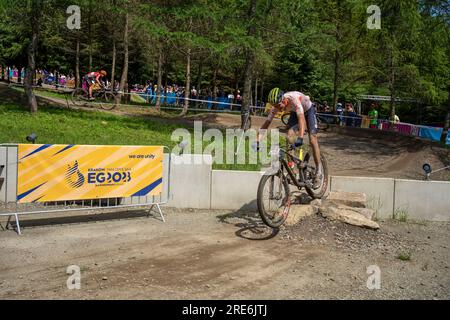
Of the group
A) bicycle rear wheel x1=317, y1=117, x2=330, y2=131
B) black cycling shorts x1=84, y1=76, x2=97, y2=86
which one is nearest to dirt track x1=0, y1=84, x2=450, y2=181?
bicycle rear wheel x1=317, y1=117, x2=330, y2=131

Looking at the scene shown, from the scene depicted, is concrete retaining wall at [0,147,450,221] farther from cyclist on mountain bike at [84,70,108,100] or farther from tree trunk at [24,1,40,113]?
cyclist on mountain bike at [84,70,108,100]

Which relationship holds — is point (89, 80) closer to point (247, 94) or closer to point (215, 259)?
point (247, 94)

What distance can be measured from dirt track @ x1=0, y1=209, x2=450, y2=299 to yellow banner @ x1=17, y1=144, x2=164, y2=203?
0.60m

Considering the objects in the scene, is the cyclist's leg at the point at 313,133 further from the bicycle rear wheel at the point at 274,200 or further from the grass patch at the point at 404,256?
the grass patch at the point at 404,256

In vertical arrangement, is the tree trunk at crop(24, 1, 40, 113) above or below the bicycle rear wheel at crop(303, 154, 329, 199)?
above

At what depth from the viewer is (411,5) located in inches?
732

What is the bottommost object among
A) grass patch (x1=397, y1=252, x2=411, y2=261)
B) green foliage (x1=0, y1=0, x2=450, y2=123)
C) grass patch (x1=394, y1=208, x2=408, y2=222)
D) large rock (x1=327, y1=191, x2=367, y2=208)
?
grass patch (x1=397, y1=252, x2=411, y2=261)

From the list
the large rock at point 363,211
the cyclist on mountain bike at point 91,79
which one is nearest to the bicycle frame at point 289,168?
the large rock at point 363,211

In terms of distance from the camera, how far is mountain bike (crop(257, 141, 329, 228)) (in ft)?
24.6

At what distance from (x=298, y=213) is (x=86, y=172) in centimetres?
402

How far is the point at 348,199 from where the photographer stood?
9.32m

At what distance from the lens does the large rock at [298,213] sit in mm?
8300

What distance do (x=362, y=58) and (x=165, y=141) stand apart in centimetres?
2143

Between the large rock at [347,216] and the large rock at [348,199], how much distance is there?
45cm
